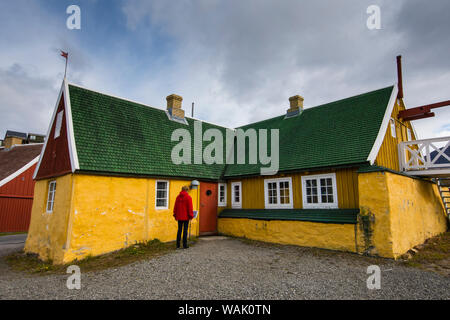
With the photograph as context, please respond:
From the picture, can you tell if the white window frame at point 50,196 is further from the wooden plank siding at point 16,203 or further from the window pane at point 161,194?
the wooden plank siding at point 16,203

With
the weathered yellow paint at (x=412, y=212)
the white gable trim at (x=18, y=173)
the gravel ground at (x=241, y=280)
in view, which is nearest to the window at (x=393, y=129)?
the weathered yellow paint at (x=412, y=212)

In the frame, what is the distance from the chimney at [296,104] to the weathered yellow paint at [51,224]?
1304cm

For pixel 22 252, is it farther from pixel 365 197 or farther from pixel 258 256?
pixel 365 197

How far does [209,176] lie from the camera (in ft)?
46.9

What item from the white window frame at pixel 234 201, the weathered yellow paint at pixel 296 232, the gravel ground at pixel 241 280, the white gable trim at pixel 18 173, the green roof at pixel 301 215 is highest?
the white gable trim at pixel 18 173

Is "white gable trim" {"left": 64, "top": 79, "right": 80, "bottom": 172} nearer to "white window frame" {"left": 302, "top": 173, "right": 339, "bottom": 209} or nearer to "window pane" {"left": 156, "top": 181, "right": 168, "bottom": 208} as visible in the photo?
"window pane" {"left": 156, "top": 181, "right": 168, "bottom": 208}

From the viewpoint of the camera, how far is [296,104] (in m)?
16.7

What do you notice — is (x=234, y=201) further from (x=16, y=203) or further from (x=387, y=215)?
(x=16, y=203)

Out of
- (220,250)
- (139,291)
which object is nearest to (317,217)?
(220,250)

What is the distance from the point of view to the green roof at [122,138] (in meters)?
10.8

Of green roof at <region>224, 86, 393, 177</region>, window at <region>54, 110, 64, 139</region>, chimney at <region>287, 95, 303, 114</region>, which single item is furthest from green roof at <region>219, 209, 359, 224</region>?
window at <region>54, 110, 64, 139</region>

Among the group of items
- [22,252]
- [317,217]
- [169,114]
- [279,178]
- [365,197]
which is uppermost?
[169,114]

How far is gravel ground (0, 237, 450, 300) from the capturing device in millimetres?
5789

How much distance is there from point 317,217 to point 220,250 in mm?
4161
